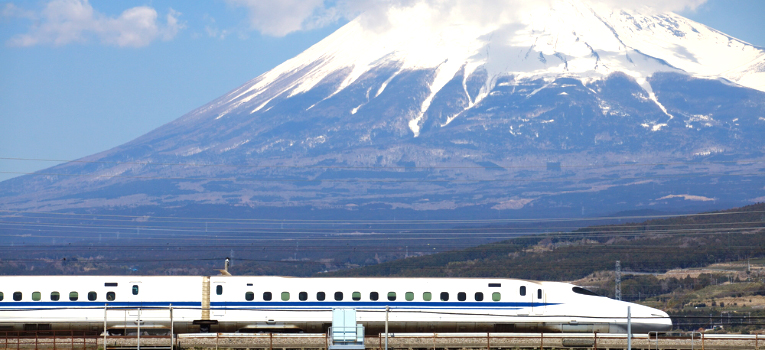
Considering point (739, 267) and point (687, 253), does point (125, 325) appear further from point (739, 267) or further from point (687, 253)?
point (687, 253)

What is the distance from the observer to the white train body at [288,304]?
5841cm

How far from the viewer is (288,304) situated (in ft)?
194

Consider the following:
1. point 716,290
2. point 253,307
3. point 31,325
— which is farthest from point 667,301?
point 31,325

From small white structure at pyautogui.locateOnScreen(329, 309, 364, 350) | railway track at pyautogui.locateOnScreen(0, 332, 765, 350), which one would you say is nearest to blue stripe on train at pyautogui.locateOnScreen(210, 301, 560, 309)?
railway track at pyautogui.locateOnScreen(0, 332, 765, 350)

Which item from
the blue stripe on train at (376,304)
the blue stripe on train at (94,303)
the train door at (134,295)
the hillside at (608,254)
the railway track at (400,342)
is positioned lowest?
the railway track at (400,342)

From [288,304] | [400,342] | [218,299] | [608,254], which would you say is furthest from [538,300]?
[608,254]

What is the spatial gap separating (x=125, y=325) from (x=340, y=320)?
15620 millimetres

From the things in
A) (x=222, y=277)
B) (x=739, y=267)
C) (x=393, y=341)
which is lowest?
(x=393, y=341)

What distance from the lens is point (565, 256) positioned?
6417 inches

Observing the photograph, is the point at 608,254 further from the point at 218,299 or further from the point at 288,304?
the point at 218,299

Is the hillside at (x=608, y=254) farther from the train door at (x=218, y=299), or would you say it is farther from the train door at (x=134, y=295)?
the train door at (x=134, y=295)

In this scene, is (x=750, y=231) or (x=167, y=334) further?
(x=750, y=231)

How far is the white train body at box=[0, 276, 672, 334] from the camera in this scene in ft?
192

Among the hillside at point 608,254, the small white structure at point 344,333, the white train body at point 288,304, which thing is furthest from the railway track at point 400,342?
the hillside at point 608,254
